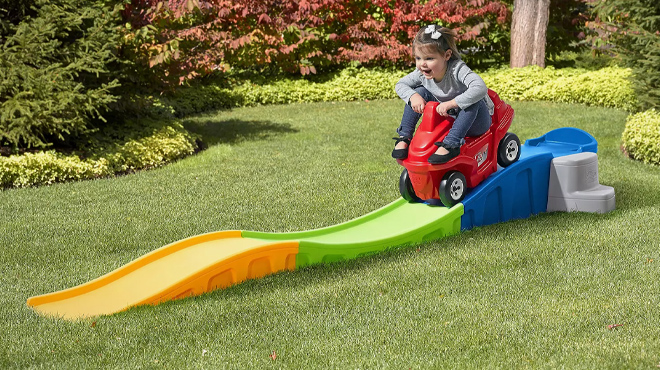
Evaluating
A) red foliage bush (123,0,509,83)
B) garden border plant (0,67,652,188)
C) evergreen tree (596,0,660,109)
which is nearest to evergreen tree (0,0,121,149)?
garden border plant (0,67,652,188)

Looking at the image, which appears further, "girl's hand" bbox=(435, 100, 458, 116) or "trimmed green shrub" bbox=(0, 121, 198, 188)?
"trimmed green shrub" bbox=(0, 121, 198, 188)

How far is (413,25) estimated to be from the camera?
19.3 metres

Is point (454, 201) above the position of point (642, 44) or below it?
below

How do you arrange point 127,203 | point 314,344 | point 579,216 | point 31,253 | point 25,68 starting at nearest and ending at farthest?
point 314,344 < point 31,253 < point 579,216 < point 127,203 < point 25,68

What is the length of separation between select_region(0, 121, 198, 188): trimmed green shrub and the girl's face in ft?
16.4

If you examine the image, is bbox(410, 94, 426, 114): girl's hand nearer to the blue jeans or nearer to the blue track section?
the blue jeans

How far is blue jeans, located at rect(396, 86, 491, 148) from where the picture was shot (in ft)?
20.1

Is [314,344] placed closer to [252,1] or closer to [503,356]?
[503,356]

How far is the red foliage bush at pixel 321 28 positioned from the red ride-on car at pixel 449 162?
32.7 feet

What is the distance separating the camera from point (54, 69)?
373 inches

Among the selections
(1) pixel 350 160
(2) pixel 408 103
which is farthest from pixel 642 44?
(2) pixel 408 103

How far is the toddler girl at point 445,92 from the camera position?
6086mm

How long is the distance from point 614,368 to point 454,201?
8.78 ft

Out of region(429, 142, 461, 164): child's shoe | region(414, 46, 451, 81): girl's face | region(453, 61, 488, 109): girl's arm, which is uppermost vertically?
region(414, 46, 451, 81): girl's face
